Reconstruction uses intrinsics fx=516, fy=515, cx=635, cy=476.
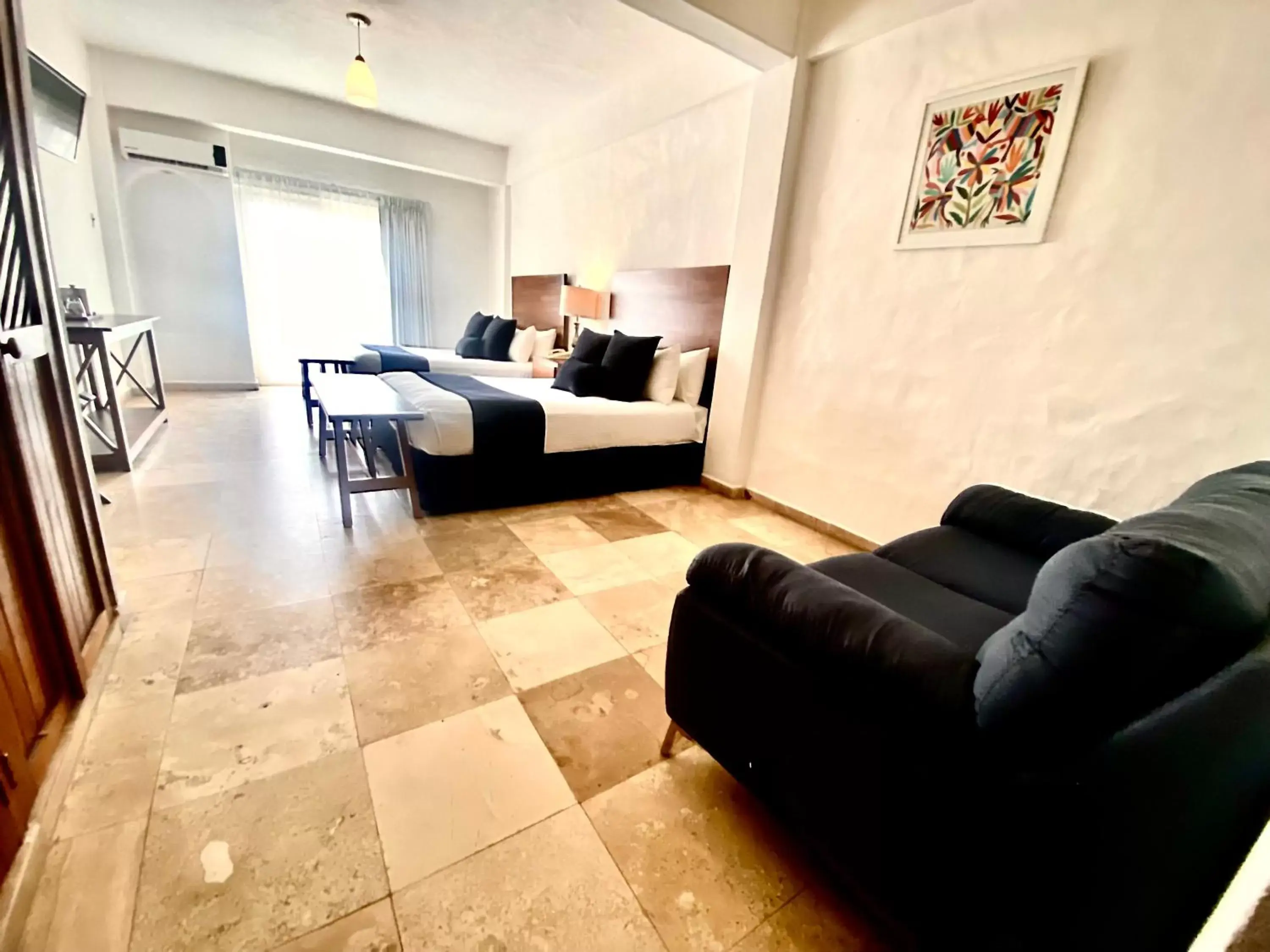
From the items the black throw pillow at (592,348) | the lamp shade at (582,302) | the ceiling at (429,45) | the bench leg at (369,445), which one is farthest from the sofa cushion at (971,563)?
the lamp shade at (582,302)

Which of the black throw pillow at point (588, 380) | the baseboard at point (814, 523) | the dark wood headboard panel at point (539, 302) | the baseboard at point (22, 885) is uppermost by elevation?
the dark wood headboard panel at point (539, 302)

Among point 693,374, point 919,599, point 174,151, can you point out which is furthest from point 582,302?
point 174,151

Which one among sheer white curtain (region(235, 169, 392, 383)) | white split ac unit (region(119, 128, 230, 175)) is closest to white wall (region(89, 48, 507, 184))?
white split ac unit (region(119, 128, 230, 175))

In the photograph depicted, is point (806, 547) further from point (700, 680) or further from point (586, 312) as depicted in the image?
point (586, 312)

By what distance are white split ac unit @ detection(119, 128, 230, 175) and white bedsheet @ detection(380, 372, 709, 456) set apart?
3375mm

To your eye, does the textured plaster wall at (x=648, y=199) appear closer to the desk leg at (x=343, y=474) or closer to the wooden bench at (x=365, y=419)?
the wooden bench at (x=365, y=419)

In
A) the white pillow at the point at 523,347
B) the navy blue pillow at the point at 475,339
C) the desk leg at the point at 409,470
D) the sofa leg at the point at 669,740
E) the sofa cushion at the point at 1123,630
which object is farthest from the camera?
the navy blue pillow at the point at 475,339

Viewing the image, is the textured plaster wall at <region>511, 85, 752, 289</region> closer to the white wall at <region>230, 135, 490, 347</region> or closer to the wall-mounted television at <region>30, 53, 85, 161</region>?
the white wall at <region>230, 135, 490, 347</region>

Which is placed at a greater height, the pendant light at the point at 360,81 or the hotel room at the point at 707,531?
the pendant light at the point at 360,81

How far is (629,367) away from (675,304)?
683 millimetres

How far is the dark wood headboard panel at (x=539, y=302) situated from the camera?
205 inches

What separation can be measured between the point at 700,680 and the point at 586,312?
150 inches

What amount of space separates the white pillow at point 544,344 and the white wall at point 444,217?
6.22ft

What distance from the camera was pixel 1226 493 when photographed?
93 centimetres
